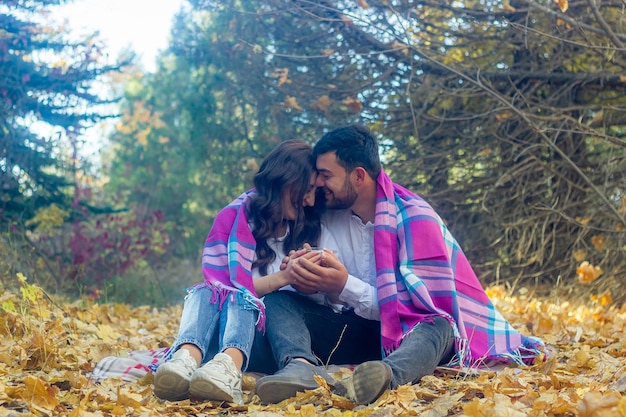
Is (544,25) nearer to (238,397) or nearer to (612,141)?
(612,141)

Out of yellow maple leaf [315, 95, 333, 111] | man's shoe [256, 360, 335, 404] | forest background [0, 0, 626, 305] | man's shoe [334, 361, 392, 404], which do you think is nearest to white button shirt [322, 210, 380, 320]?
man's shoe [256, 360, 335, 404]

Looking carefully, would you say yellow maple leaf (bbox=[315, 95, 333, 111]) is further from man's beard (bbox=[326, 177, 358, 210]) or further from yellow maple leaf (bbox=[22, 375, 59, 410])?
yellow maple leaf (bbox=[22, 375, 59, 410])

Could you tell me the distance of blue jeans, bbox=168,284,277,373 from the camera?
2.78 m

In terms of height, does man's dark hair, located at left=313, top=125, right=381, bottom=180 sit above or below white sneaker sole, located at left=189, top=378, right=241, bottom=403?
above

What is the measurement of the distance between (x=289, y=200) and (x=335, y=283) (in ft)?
1.58

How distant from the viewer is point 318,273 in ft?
9.72

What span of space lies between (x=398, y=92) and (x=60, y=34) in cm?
323

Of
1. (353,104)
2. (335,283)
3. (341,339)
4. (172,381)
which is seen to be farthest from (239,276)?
(353,104)

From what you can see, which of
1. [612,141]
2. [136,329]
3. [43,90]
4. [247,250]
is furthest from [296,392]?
[43,90]

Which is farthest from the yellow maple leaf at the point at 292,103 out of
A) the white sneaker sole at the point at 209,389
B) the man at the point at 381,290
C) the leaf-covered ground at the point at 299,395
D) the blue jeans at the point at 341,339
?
A: the white sneaker sole at the point at 209,389

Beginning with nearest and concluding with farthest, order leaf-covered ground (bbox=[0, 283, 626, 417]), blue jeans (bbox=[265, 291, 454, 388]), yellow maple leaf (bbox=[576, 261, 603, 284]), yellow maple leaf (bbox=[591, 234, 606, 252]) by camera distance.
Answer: leaf-covered ground (bbox=[0, 283, 626, 417]) → blue jeans (bbox=[265, 291, 454, 388]) → yellow maple leaf (bbox=[576, 261, 603, 284]) → yellow maple leaf (bbox=[591, 234, 606, 252])

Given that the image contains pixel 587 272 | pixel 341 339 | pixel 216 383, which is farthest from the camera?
pixel 587 272

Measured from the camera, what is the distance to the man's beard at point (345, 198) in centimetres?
327

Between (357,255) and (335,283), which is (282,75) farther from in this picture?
(335,283)
